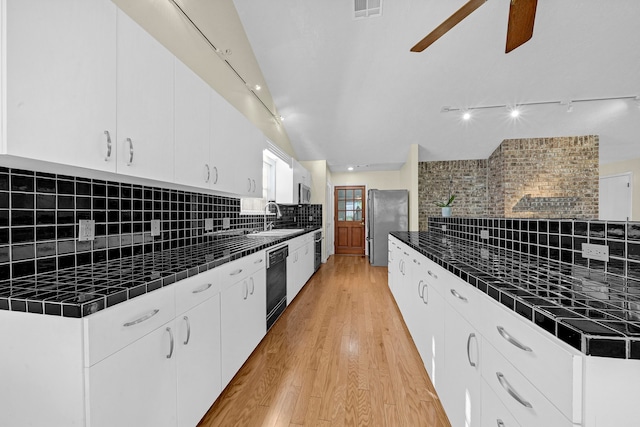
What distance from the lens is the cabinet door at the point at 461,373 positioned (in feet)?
3.39

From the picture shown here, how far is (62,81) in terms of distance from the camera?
932 mm

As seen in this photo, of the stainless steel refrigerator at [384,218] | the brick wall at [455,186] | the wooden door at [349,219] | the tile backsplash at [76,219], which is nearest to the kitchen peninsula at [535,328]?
the tile backsplash at [76,219]

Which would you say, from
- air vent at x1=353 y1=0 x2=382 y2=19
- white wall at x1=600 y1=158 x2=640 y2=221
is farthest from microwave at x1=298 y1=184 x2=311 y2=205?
white wall at x1=600 y1=158 x2=640 y2=221

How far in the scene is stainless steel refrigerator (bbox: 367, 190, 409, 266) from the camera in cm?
570

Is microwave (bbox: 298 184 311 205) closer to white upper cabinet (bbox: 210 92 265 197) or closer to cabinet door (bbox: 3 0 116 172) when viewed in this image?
white upper cabinet (bbox: 210 92 265 197)

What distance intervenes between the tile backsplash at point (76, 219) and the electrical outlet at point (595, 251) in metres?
2.34

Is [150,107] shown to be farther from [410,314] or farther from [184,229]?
[410,314]

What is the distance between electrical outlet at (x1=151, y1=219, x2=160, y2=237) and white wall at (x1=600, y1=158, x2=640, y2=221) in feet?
24.9

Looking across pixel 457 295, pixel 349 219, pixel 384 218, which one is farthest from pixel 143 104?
pixel 349 219

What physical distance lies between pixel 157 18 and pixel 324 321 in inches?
115

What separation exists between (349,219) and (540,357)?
6696 mm

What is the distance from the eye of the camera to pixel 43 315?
2.60 ft

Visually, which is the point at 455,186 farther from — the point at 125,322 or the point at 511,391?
the point at 125,322

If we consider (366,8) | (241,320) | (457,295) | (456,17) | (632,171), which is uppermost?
(366,8)
